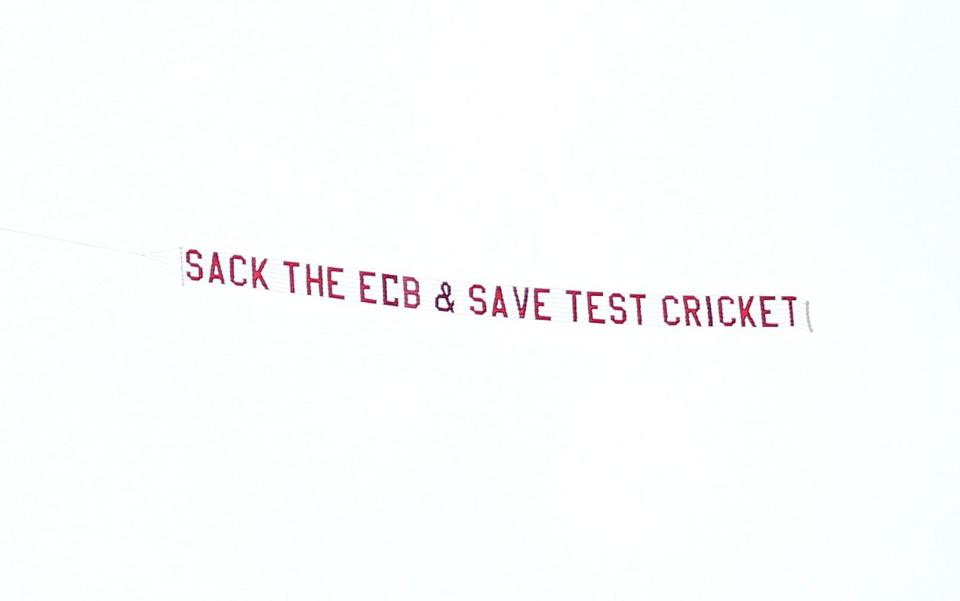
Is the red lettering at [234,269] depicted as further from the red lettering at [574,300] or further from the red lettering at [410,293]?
the red lettering at [574,300]

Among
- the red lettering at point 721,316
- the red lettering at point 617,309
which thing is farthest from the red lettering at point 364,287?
the red lettering at point 721,316

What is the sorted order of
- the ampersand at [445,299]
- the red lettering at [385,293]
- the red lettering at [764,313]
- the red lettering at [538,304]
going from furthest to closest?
the red lettering at [764,313] → the red lettering at [538,304] → the ampersand at [445,299] → the red lettering at [385,293]

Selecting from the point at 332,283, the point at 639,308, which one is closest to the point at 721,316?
the point at 639,308

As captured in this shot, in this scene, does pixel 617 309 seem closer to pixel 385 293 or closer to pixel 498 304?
pixel 498 304

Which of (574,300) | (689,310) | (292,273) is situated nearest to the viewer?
(292,273)

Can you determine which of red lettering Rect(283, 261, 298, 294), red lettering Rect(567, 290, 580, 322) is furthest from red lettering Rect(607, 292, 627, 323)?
red lettering Rect(283, 261, 298, 294)

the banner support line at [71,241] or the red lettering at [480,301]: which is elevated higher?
the banner support line at [71,241]

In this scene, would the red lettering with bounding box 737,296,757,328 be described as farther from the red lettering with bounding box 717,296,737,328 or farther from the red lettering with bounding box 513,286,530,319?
the red lettering with bounding box 513,286,530,319
